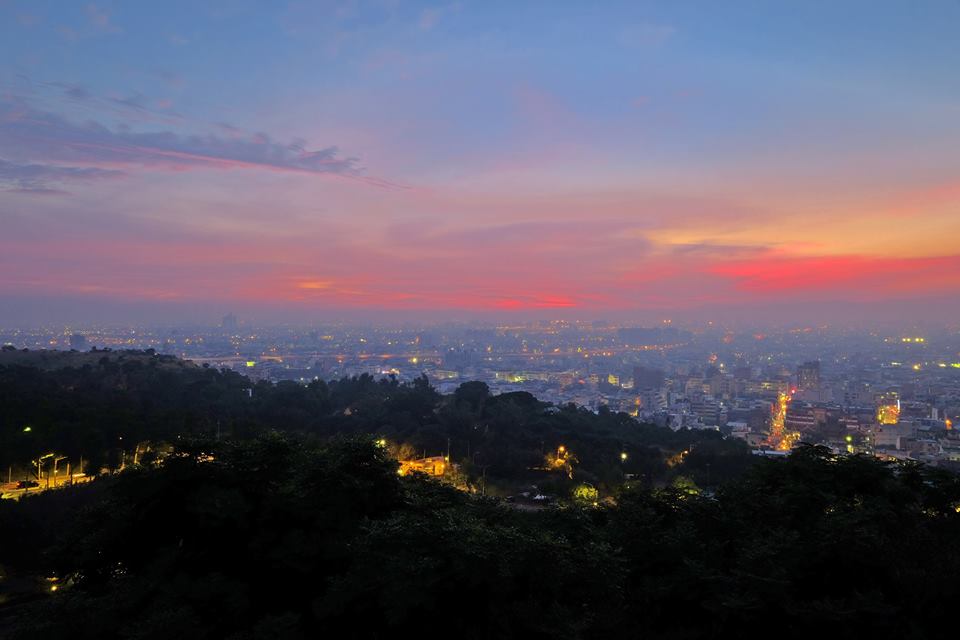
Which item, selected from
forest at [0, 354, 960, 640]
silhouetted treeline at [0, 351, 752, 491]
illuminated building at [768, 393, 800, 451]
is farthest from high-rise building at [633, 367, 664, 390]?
forest at [0, 354, 960, 640]

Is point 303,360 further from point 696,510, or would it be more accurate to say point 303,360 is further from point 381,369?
point 696,510

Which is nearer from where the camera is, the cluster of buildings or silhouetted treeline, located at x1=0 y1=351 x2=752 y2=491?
silhouetted treeline, located at x1=0 y1=351 x2=752 y2=491

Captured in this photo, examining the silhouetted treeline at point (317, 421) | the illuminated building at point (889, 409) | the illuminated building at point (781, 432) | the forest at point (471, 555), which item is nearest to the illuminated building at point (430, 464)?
the silhouetted treeline at point (317, 421)

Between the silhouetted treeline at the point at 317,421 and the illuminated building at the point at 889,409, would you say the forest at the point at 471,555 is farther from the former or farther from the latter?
the illuminated building at the point at 889,409

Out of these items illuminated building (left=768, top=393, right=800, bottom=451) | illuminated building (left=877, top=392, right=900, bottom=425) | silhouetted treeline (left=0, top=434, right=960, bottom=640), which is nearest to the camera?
silhouetted treeline (left=0, top=434, right=960, bottom=640)

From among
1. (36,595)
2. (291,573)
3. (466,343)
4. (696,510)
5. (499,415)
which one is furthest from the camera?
(466,343)

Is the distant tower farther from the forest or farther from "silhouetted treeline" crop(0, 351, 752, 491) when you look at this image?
the forest

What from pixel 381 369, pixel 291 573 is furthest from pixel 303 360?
pixel 291 573
